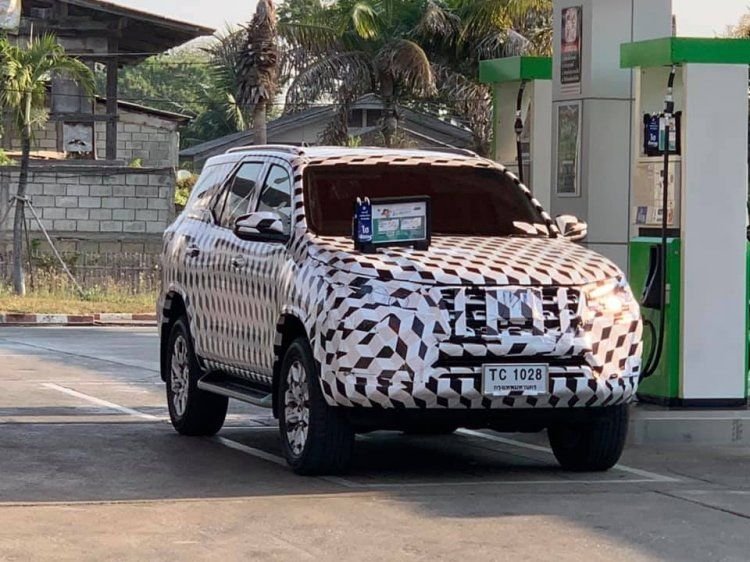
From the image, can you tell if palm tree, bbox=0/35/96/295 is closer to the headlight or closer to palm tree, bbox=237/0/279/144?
palm tree, bbox=237/0/279/144

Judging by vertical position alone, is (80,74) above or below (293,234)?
above

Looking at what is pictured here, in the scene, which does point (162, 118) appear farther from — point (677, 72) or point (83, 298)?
point (677, 72)

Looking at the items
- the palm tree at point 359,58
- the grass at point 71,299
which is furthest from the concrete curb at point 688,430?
the palm tree at point 359,58

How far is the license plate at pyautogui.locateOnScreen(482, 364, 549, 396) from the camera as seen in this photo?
357 inches

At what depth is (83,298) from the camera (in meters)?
31.6

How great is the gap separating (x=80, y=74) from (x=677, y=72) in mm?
21031

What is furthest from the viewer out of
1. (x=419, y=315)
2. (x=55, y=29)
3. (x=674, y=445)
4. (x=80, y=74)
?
(x=55, y=29)

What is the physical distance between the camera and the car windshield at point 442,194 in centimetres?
1045

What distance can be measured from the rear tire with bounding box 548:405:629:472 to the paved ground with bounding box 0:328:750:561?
11 cm

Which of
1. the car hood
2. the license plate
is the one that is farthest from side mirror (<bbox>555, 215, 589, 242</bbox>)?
the license plate

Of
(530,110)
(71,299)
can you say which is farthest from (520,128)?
(71,299)

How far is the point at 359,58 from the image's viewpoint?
37812 millimetres

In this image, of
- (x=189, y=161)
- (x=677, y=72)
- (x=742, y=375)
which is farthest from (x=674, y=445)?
(x=189, y=161)

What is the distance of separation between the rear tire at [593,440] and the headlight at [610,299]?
560 millimetres
